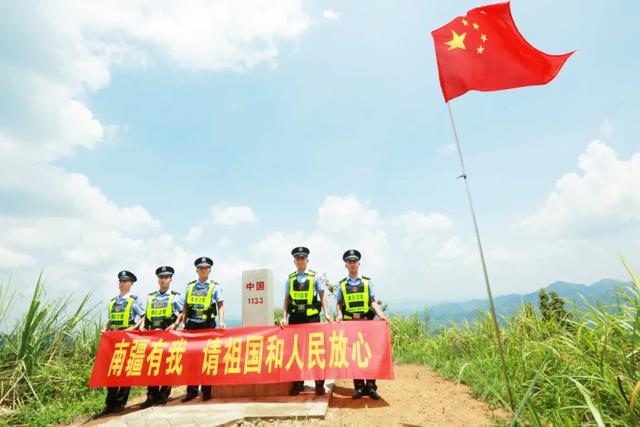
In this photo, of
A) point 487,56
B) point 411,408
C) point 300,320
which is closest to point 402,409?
point 411,408

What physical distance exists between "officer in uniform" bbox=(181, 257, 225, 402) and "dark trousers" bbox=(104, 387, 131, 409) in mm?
1117

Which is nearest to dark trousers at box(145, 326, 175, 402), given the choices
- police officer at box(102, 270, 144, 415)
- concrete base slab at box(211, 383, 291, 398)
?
police officer at box(102, 270, 144, 415)

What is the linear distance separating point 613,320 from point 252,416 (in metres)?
4.01

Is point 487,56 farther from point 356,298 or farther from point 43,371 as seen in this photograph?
point 43,371

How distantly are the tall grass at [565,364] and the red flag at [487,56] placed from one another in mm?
2576

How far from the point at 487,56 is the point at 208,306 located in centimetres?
537

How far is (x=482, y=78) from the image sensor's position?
15.5ft

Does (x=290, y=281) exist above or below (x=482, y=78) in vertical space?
below

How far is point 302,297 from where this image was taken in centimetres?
546

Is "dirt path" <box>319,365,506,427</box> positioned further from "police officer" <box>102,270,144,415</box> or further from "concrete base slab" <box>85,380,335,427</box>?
"police officer" <box>102,270,144,415</box>

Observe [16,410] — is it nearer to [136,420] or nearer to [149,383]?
[149,383]

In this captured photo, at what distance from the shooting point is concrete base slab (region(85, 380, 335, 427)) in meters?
4.44

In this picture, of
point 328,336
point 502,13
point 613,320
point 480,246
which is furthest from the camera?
point 328,336

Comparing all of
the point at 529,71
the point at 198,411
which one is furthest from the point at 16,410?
the point at 529,71
